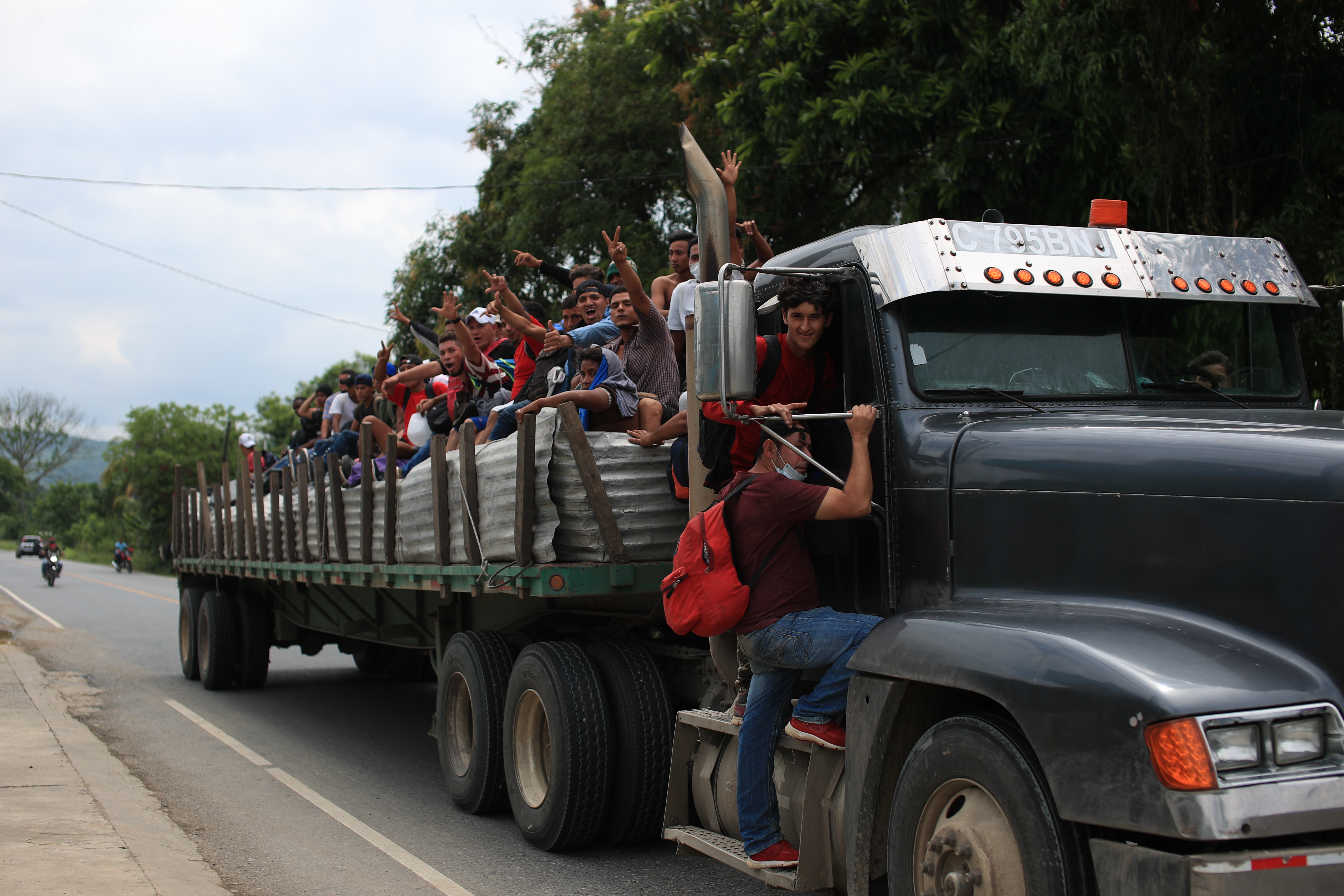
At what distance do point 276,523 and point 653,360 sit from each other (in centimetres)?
506

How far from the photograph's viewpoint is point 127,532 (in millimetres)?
71188

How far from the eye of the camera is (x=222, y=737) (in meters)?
9.69

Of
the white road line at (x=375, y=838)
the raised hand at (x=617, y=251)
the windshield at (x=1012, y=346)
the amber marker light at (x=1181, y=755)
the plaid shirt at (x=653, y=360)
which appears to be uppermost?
the raised hand at (x=617, y=251)

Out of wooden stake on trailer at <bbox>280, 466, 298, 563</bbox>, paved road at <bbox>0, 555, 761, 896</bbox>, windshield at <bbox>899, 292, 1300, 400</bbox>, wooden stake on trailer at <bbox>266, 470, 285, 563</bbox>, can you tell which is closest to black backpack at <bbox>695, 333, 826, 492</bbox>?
windshield at <bbox>899, 292, 1300, 400</bbox>

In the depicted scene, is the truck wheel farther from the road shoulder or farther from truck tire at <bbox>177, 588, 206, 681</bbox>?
the road shoulder

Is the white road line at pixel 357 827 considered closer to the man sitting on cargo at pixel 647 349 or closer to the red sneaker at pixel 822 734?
the red sneaker at pixel 822 734

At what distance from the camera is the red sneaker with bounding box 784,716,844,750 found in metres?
4.16

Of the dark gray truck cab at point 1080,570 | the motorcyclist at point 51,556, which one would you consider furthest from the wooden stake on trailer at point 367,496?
the motorcyclist at point 51,556

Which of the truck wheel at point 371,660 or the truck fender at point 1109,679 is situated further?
the truck wheel at point 371,660

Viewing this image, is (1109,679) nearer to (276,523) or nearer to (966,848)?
(966,848)

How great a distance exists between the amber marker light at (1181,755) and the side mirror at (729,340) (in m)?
1.76

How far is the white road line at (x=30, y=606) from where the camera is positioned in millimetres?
22109

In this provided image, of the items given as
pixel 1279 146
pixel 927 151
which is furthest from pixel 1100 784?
pixel 927 151

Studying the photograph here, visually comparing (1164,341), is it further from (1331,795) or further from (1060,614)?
(1331,795)
